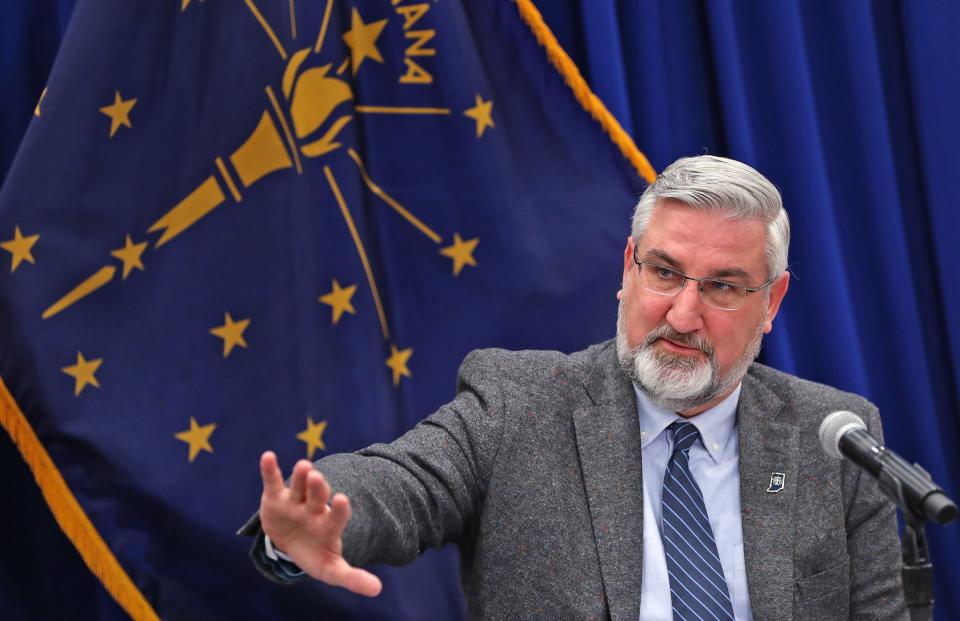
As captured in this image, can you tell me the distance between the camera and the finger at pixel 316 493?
4.56ft

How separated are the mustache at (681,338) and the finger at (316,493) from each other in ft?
2.78

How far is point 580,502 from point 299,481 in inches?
29.2

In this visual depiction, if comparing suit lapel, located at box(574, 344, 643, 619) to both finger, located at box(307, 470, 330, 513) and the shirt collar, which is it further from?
finger, located at box(307, 470, 330, 513)

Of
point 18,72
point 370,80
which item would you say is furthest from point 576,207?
point 18,72

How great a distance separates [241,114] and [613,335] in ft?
3.58

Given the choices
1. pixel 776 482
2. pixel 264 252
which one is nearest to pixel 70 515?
pixel 264 252

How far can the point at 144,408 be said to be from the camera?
2.21 m

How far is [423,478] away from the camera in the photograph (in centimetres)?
186

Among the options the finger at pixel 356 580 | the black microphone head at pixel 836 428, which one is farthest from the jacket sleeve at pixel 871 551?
the finger at pixel 356 580

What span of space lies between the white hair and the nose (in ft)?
0.52

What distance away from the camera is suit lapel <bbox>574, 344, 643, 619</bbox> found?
74.7 inches

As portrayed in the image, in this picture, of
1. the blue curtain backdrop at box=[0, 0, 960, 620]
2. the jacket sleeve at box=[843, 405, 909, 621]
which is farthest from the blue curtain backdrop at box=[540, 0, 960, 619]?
the jacket sleeve at box=[843, 405, 909, 621]

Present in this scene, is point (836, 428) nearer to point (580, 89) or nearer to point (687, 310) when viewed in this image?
point (687, 310)

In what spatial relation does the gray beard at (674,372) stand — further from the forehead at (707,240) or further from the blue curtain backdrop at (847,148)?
the blue curtain backdrop at (847,148)
